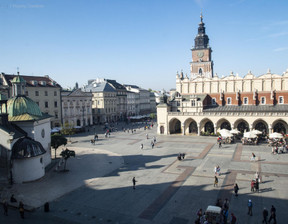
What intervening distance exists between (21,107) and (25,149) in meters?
7.23

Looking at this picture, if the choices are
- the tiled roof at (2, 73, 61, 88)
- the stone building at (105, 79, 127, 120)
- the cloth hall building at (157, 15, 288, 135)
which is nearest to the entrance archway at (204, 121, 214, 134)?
the cloth hall building at (157, 15, 288, 135)

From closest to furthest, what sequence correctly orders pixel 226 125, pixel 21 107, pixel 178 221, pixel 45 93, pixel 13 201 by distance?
pixel 178 221, pixel 13 201, pixel 21 107, pixel 226 125, pixel 45 93

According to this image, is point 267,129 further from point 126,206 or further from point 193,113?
point 126,206

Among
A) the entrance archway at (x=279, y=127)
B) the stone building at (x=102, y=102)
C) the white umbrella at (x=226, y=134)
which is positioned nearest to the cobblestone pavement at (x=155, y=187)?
the white umbrella at (x=226, y=134)

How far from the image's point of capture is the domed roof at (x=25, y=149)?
25594 millimetres

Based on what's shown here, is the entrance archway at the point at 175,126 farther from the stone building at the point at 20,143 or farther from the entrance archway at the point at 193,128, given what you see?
the stone building at the point at 20,143

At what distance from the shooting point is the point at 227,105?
56.8 metres

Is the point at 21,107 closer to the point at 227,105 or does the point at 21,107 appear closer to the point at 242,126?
the point at 242,126

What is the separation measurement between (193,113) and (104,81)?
166 feet

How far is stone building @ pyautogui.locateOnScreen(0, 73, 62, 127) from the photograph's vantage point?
6116 cm

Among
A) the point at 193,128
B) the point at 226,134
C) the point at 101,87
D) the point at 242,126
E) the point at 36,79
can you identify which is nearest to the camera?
the point at 226,134

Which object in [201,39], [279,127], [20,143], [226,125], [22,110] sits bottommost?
[279,127]

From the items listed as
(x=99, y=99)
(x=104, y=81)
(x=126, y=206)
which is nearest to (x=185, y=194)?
(x=126, y=206)

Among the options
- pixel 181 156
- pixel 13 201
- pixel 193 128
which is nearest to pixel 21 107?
pixel 13 201
